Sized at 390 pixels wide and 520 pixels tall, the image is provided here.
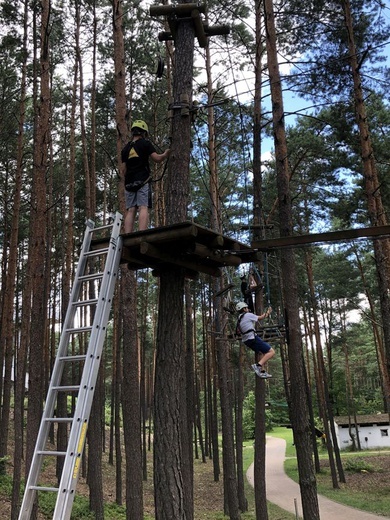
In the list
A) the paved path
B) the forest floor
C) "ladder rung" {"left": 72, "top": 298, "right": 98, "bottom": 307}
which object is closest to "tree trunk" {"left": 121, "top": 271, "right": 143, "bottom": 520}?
"ladder rung" {"left": 72, "top": 298, "right": 98, "bottom": 307}

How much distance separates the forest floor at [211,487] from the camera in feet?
49.7

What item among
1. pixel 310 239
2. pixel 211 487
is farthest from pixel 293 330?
pixel 211 487

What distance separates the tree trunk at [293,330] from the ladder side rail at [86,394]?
3.85 meters

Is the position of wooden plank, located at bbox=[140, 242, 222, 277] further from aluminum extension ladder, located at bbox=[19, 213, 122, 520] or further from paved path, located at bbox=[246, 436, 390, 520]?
paved path, located at bbox=[246, 436, 390, 520]

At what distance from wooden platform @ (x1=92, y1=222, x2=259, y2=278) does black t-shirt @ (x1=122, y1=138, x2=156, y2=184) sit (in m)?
0.85

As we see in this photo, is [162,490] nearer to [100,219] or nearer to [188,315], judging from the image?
[188,315]

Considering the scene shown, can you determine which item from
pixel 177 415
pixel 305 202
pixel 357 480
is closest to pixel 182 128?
pixel 177 415

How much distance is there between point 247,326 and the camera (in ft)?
22.5

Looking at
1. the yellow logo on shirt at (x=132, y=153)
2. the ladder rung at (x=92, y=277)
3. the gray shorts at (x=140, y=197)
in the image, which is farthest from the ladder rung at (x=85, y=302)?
the yellow logo on shirt at (x=132, y=153)

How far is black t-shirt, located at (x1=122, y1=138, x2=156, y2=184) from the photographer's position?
5.06 meters

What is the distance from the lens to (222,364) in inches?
520

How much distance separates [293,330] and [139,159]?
3.79 metres

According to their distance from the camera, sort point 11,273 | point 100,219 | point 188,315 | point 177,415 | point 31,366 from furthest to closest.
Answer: point 100,219 < point 188,315 < point 11,273 < point 31,366 < point 177,415

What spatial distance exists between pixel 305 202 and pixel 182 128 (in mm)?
13657
